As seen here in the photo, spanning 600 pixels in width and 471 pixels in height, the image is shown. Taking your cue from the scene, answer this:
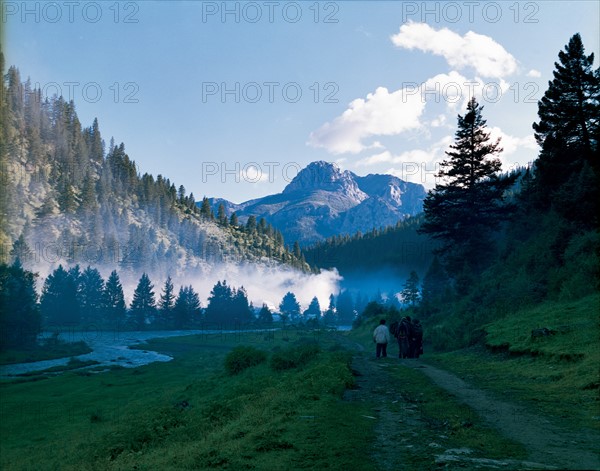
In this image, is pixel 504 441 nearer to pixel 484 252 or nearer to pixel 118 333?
pixel 484 252

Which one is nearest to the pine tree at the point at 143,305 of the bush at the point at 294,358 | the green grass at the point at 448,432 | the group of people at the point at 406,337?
the bush at the point at 294,358

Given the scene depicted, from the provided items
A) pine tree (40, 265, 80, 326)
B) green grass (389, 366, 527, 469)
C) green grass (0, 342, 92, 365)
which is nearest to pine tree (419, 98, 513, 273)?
green grass (389, 366, 527, 469)

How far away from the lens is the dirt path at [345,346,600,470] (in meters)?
8.39

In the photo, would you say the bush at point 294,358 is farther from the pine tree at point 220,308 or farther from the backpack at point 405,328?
the pine tree at point 220,308

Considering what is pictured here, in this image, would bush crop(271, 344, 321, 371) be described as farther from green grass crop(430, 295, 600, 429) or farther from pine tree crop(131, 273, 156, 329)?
pine tree crop(131, 273, 156, 329)

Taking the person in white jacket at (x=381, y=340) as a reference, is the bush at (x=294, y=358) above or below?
below

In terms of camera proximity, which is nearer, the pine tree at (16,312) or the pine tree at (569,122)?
the pine tree at (569,122)

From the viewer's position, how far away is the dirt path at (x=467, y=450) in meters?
8.39

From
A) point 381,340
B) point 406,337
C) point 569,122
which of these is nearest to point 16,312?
point 381,340

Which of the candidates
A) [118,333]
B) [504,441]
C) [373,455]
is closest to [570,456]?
[504,441]

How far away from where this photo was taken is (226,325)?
172875 millimetres

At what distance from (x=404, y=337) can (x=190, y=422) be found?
14.8 meters

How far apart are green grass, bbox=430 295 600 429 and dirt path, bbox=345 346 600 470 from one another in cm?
96

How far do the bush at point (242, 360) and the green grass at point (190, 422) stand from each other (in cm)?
153
